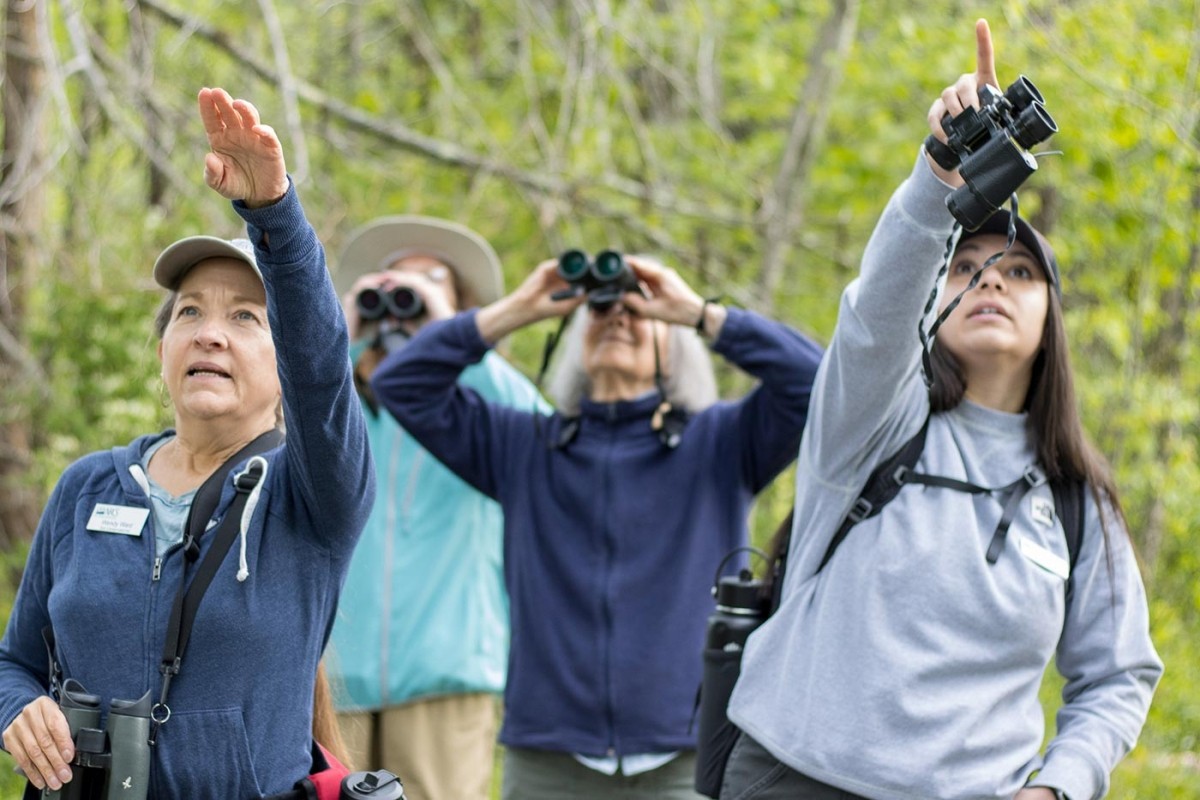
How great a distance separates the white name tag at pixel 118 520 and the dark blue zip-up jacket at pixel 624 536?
1375 mm

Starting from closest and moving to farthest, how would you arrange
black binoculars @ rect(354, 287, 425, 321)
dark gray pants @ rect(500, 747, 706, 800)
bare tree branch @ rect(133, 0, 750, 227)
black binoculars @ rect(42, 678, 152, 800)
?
1. black binoculars @ rect(42, 678, 152, 800)
2. dark gray pants @ rect(500, 747, 706, 800)
3. black binoculars @ rect(354, 287, 425, 321)
4. bare tree branch @ rect(133, 0, 750, 227)

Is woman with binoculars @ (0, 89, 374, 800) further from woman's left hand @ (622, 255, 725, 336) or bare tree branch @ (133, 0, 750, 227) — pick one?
bare tree branch @ (133, 0, 750, 227)

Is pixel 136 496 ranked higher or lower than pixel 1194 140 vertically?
lower

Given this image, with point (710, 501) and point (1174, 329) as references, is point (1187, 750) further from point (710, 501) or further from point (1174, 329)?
point (1174, 329)

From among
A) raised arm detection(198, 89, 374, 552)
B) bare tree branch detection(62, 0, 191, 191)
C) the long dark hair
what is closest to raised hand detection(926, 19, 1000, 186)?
the long dark hair

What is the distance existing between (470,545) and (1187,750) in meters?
2.89

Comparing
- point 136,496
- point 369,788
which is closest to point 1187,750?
point 369,788

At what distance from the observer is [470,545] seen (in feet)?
12.8

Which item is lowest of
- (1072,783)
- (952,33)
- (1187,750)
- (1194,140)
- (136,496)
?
(1187,750)

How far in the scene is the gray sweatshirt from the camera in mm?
2410

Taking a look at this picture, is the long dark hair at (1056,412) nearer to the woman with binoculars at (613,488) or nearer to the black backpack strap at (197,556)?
the woman with binoculars at (613,488)

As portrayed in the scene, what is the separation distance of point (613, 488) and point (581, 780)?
711 mm

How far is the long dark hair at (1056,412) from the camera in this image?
8.77 ft

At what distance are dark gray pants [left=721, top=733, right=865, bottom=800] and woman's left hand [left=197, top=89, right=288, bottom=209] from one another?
51.8 inches
